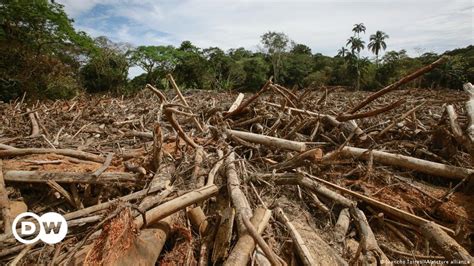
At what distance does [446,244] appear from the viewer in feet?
5.94

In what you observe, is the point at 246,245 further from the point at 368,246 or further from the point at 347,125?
the point at 347,125

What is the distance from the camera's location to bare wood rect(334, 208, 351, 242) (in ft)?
7.27

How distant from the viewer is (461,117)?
3.96m

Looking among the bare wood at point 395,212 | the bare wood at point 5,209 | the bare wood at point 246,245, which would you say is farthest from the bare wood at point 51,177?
the bare wood at point 395,212

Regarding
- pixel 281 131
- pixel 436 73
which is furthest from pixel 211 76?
pixel 281 131

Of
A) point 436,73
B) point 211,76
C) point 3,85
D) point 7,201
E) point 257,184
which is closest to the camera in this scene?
point 7,201

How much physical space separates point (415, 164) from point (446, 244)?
132cm

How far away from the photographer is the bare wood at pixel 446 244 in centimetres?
170

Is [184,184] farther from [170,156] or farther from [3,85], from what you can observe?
[3,85]

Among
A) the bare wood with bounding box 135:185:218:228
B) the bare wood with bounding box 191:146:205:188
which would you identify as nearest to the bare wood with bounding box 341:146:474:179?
the bare wood with bounding box 191:146:205:188

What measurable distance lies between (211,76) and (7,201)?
29203 mm

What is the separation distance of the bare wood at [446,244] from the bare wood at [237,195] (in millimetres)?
1236

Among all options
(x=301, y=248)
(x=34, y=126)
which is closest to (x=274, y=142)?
(x=301, y=248)

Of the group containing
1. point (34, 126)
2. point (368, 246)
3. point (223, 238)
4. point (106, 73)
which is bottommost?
point (368, 246)
